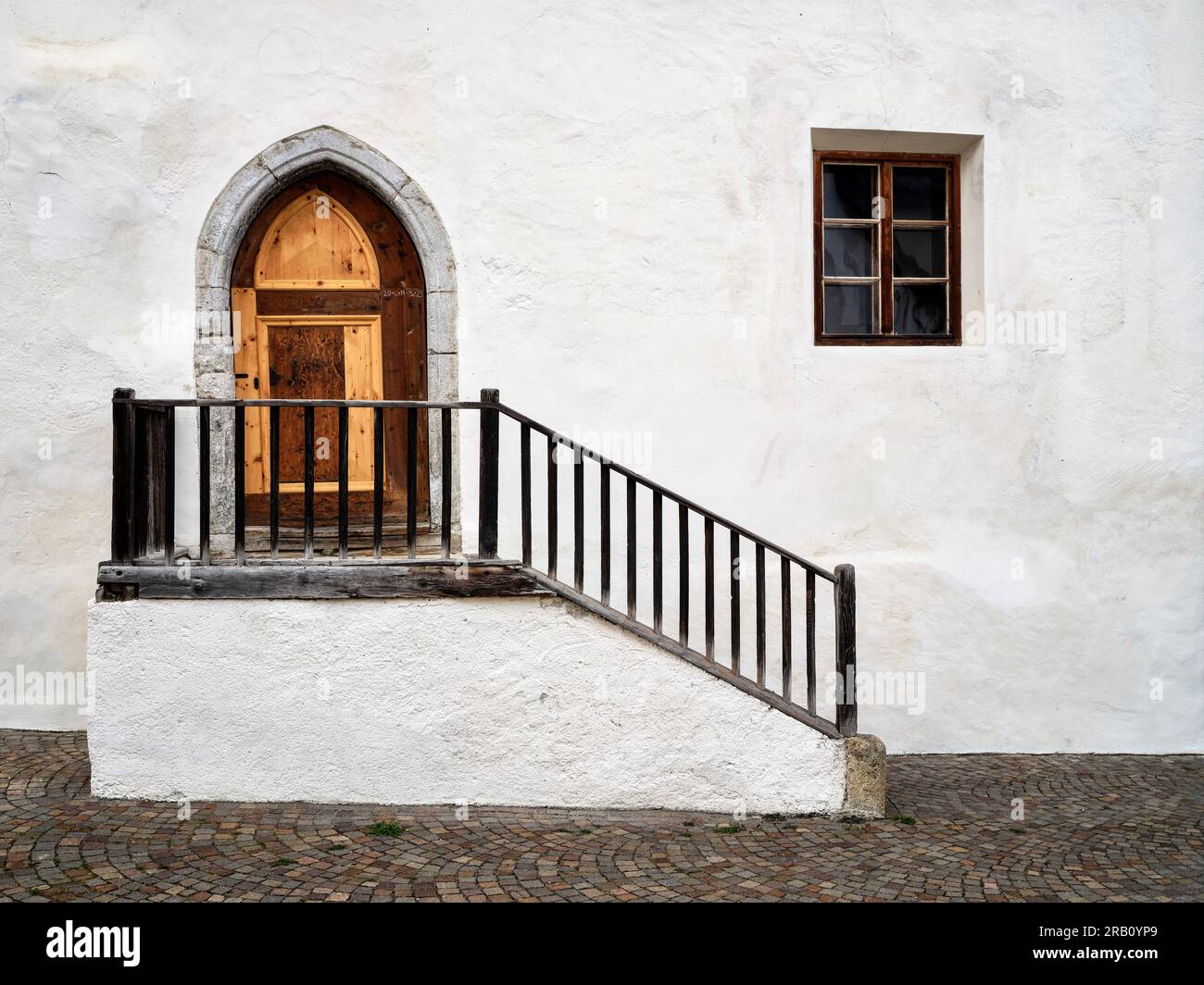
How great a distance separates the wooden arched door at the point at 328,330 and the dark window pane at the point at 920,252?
10.5 ft

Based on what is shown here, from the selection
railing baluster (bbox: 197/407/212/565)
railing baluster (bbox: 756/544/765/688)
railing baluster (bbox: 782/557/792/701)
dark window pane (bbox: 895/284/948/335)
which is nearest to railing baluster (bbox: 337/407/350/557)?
railing baluster (bbox: 197/407/212/565)

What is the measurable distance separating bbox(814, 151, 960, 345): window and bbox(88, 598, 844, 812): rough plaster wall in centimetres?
301

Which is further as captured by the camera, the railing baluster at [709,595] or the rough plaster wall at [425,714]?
the railing baluster at [709,595]

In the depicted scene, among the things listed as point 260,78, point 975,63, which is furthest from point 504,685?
point 975,63

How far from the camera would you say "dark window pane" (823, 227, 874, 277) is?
7.09 metres

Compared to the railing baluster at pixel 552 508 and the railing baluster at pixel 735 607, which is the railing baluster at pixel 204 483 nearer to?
the railing baluster at pixel 552 508

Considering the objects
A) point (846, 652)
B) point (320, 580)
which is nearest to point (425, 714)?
point (320, 580)

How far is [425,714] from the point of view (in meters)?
5.22

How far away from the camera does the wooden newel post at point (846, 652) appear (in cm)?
527

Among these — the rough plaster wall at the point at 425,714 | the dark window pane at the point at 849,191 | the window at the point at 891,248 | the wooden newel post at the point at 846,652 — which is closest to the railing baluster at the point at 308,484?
the rough plaster wall at the point at 425,714

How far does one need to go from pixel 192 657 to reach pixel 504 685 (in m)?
1.52

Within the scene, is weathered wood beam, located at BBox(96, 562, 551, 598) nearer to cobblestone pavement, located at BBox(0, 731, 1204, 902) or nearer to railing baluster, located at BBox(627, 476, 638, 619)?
railing baluster, located at BBox(627, 476, 638, 619)

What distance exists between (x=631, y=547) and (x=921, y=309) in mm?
3129

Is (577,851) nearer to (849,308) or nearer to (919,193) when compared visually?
(849,308)
